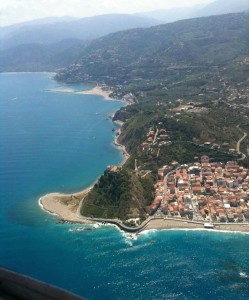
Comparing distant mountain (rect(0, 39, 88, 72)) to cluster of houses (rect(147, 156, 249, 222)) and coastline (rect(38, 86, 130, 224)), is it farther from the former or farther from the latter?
coastline (rect(38, 86, 130, 224))

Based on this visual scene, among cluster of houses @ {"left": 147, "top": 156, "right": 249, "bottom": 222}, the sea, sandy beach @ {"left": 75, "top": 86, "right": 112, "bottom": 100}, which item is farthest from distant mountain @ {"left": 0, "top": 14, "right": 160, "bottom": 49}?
cluster of houses @ {"left": 147, "top": 156, "right": 249, "bottom": 222}

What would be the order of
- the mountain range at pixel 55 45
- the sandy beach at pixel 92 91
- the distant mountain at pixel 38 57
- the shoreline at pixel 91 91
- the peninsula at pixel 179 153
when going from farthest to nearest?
the mountain range at pixel 55 45 → the distant mountain at pixel 38 57 → the sandy beach at pixel 92 91 → the shoreline at pixel 91 91 → the peninsula at pixel 179 153

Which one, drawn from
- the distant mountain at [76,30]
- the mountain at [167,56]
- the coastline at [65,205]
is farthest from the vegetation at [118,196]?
the distant mountain at [76,30]

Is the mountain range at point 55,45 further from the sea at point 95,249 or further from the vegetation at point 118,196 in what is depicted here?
the vegetation at point 118,196

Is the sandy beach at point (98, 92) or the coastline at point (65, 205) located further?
the sandy beach at point (98, 92)

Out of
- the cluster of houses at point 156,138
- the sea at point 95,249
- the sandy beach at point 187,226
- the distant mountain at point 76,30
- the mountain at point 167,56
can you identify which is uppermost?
the distant mountain at point 76,30
